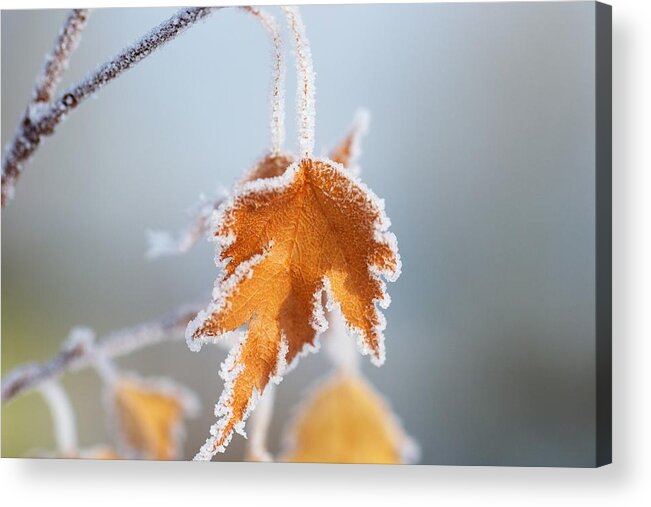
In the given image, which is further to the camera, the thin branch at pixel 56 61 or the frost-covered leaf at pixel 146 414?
the frost-covered leaf at pixel 146 414

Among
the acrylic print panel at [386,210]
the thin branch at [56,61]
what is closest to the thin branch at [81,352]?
the acrylic print panel at [386,210]

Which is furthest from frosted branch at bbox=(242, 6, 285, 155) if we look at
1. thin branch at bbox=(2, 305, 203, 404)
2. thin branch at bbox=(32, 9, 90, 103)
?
thin branch at bbox=(2, 305, 203, 404)

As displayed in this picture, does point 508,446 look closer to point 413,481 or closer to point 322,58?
→ point 413,481

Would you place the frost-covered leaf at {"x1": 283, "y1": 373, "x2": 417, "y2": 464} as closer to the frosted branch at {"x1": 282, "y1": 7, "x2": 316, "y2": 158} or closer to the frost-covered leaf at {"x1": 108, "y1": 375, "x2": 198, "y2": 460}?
the frost-covered leaf at {"x1": 108, "y1": 375, "x2": 198, "y2": 460}

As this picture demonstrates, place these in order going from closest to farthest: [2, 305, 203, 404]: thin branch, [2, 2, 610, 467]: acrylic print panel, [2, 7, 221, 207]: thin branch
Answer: [2, 7, 221, 207]: thin branch, [2, 305, 203, 404]: thin branch, [2, 2, 610, 467]: acrylic print panel

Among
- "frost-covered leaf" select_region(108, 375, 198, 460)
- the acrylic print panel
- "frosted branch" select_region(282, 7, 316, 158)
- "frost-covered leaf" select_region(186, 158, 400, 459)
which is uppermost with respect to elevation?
the acrylic print panel

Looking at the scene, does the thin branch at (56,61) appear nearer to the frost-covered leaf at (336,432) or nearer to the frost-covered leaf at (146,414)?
the frost-covered leaf at (146,414)

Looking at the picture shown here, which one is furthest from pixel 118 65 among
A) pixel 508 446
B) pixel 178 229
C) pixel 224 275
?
pixel 508 446
